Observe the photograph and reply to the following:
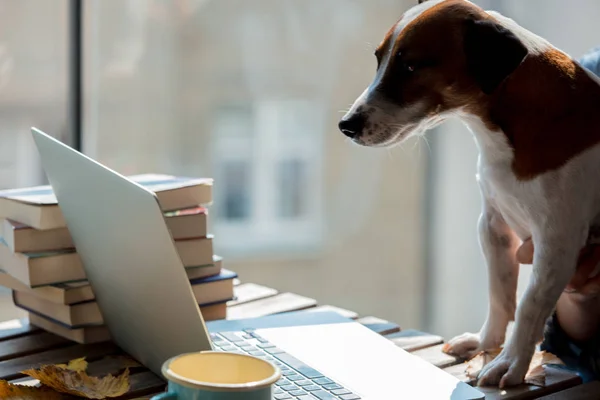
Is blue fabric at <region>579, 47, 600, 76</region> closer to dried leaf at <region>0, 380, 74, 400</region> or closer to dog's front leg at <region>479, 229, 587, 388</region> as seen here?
dog's front leg at <region>479, 229, 587, 388</region>

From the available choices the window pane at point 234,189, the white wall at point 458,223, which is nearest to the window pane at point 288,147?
the window pane at point 234,189

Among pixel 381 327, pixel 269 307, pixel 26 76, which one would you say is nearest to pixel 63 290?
pixel 269 307

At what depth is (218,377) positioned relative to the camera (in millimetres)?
656

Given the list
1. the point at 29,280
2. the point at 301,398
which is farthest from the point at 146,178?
the point at 301,398

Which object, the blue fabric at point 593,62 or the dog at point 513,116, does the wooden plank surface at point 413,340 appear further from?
the blue fabric at point 593,62

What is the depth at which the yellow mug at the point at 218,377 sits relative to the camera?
1.96 ft

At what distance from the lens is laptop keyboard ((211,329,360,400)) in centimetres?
78

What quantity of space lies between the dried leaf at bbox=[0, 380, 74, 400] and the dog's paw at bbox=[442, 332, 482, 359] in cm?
50

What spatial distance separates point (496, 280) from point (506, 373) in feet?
0.56

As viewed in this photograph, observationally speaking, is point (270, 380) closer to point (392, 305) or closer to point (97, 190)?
point (97, 190)

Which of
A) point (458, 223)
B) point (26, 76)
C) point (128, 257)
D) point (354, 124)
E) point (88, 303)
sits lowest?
point (458, 223)

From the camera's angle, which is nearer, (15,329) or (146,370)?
(146,370)

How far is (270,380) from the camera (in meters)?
0.62

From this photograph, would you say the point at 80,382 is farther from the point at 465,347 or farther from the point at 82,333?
the point at 465,347
